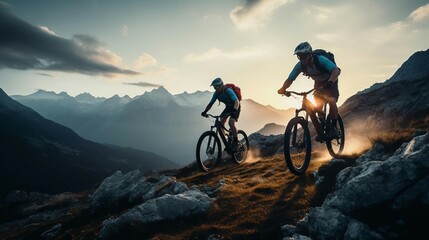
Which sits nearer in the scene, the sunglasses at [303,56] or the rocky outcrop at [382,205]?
the rocky outcrop at [382,205]

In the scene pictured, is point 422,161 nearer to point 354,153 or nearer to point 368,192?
point 368,192

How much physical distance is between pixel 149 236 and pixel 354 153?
29.8 ft

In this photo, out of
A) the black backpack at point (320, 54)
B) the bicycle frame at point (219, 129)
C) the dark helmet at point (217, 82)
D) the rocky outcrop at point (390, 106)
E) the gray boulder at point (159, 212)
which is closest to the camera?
the gray boulder at point (159, 212)

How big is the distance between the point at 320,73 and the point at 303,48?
4.58 feet

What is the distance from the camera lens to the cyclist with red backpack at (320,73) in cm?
1148

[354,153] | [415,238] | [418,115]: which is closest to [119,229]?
[415,238]

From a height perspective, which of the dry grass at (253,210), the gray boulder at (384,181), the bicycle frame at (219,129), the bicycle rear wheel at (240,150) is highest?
the bicycle frame at (219,129)

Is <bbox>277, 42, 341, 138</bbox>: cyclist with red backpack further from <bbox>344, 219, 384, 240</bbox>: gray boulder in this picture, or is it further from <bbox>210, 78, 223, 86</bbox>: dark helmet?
<bbox>344, 219, 384, 240</bbox>: gray boulder

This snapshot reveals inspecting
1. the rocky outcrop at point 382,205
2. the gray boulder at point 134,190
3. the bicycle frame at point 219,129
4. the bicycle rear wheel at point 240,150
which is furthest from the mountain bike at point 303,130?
the bicycle rear wheel at point 240,150

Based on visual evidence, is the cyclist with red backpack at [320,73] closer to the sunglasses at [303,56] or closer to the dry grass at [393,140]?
the sunglasses at [303,56]

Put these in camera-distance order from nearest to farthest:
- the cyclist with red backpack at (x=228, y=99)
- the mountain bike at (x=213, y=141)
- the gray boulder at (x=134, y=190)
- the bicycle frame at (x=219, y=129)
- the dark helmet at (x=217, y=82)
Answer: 1. the gray boulder at (x=134, y=190)
2. the dark helmet at (x=217, y=82)
3. the cyclist with red backpack at (x=228, y=99)
4. the mountain bike at (x=213, y=141)
5. the bicycle frame at (x=219, y=129)

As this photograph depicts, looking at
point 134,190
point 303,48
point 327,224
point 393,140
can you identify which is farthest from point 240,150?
point 327,224

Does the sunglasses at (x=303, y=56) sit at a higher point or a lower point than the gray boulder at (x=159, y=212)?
higher

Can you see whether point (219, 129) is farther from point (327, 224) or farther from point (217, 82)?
point (327, 224)
